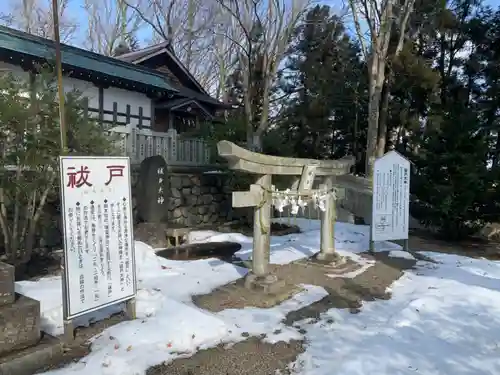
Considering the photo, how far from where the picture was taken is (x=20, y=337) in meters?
3.19

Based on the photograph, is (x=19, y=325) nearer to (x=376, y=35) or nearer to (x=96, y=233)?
(x=96, y=233)

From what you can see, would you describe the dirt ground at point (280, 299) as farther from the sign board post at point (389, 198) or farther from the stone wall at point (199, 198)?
the stone wall at point (199, 198)

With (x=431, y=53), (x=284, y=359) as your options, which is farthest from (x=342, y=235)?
(x=431, y=53)

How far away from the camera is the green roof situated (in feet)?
32.8

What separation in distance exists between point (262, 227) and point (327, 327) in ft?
5.13

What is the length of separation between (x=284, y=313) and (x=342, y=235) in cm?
555

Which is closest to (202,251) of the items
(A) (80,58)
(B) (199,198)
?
(B) (199,198)

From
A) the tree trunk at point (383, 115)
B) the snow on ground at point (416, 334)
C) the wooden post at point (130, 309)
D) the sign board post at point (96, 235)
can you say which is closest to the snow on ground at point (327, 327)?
the snow on ground at point (416, 334)

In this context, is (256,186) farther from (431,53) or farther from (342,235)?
(431,53)

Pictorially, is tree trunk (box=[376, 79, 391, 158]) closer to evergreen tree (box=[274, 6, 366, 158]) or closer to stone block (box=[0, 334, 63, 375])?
evergreen tree (box=[274, 6, 366, 158])

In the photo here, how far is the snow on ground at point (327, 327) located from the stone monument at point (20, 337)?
26cm

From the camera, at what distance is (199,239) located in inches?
348

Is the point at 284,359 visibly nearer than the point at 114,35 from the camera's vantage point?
Yes

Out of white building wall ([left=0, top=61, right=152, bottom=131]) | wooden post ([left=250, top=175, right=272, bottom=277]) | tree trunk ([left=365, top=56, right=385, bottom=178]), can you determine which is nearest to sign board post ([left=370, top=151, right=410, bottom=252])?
wooden post ([left=250, top=175, right=272, bottom=277])
